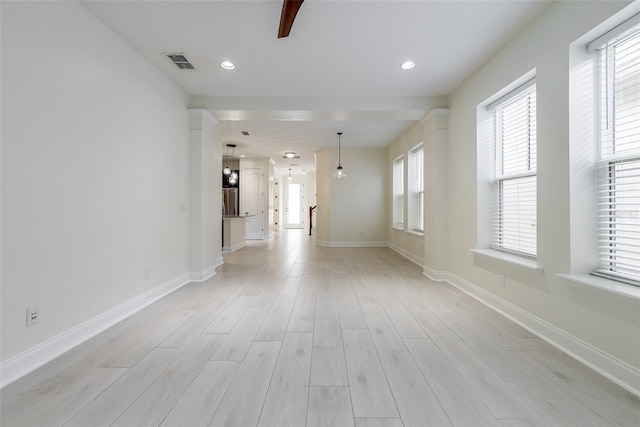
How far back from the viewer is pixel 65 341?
77.7 inches

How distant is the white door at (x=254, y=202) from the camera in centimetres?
902

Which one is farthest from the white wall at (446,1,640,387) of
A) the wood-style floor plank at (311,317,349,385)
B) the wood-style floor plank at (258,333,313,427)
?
the wood-style floor plank at (258,333,313,427)

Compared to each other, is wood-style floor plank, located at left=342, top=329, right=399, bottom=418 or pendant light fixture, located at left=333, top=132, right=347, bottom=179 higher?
pendant light fixture, located at left=333, top=132, right=347, bottom=179

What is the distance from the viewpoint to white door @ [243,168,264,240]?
9.02 m

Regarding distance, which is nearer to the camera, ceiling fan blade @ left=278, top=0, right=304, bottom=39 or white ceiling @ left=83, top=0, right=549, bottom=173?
ceiling fan blade @ left=278, top=0, right=304, bottom=39

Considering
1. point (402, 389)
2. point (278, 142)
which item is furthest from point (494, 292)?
point (278, 142)

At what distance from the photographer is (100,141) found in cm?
230

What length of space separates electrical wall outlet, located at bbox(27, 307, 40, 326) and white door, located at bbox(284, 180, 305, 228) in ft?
40.3

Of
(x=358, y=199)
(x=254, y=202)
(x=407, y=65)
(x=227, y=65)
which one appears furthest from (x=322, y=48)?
(x=254, y=202)

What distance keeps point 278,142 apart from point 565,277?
5.99 meters

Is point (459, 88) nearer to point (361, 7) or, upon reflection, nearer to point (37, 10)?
point (361, 7)

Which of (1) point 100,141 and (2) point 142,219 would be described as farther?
(2) point 142,219

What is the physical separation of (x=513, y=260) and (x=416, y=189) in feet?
11.3

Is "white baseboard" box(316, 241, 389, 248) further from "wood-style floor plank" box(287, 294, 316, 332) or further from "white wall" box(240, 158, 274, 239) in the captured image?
"wood-style floor plank" box(287, 294, 316, 332)
